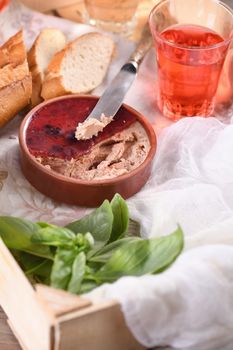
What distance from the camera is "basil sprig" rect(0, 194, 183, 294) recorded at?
49.1 inches

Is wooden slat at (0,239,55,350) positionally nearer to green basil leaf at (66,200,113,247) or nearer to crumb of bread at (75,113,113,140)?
green basil leaf at (66,200,113,247)

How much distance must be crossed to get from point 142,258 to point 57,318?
0.68ft

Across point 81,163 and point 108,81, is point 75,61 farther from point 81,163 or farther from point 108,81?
point 81,163

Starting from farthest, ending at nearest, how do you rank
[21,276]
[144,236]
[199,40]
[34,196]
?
1. [199,40]
2. [34,196]
3. [144,236]
4. [21,276]

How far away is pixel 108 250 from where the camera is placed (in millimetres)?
1346

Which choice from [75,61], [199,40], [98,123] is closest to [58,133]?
[98,123]

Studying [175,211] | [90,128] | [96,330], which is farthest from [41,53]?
[96,330]

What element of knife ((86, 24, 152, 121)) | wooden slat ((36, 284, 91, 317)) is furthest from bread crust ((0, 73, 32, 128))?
wooden slat ((36, 284, 91, 317))

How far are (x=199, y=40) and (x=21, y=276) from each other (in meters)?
0.78

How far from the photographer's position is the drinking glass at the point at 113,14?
202cm

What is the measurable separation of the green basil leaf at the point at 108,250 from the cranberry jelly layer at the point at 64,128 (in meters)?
0.26

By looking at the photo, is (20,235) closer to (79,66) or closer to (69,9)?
(79,66)

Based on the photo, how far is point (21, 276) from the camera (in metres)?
1.20

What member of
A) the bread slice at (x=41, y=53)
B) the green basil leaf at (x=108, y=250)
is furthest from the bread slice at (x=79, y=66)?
the green basil leaf at (x=108, y=250)
